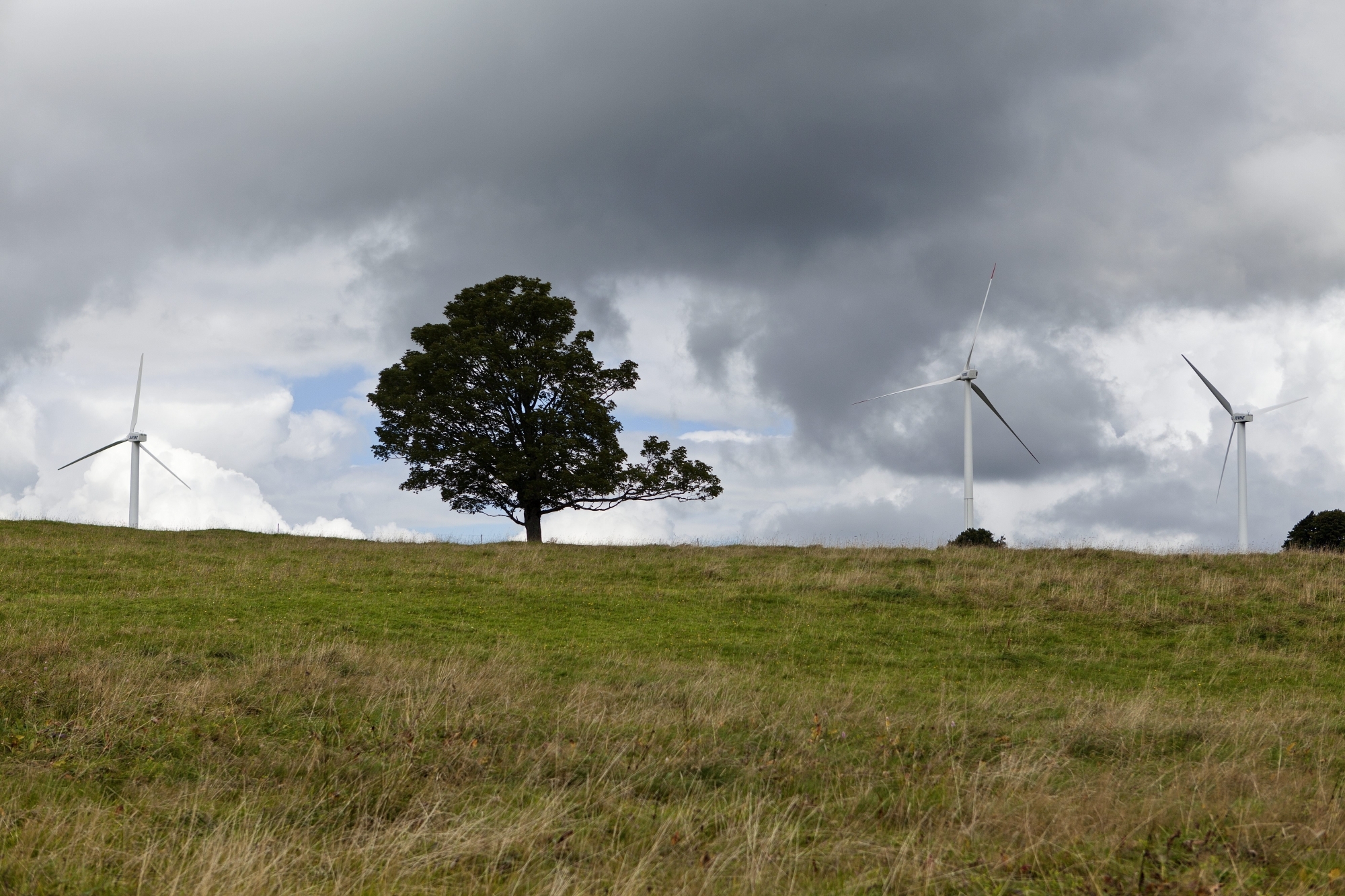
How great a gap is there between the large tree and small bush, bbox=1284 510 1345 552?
75.0 ft

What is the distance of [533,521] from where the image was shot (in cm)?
3994

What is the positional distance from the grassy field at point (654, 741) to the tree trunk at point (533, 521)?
16532mm

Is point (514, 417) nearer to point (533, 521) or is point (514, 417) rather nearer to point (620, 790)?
point (533, 521)

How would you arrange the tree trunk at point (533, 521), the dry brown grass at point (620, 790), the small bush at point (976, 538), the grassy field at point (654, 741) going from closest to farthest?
the dry brown grass at point (620, 790), the grassy field at point (654, 741), the small bush at point (976, 538), the tree trunk at point (533, 521)

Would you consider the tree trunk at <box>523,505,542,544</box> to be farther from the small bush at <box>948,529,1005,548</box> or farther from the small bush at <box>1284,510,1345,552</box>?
the small bush at <box>1284,510,1345,552</box>

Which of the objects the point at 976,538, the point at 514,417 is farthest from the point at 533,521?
the point at 976,538

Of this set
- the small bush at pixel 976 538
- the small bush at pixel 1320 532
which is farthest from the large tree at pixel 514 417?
the small bush at pixel 1320 532

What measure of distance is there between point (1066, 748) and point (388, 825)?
273 inches

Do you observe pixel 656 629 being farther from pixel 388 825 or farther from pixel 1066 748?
pixel 388 825

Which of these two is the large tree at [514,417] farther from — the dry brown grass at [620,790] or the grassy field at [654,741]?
the dry brown grass at [620,790]

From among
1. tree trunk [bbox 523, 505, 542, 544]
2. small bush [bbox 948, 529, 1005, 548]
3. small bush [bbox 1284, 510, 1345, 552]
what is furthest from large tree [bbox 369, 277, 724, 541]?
small bush [bbox 1284, 510, 1345, 552]

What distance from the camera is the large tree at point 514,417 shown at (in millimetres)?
38406

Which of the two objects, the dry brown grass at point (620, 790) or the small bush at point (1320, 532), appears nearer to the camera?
the dry brown grass at point (620, 790)

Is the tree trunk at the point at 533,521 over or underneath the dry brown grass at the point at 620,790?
over
